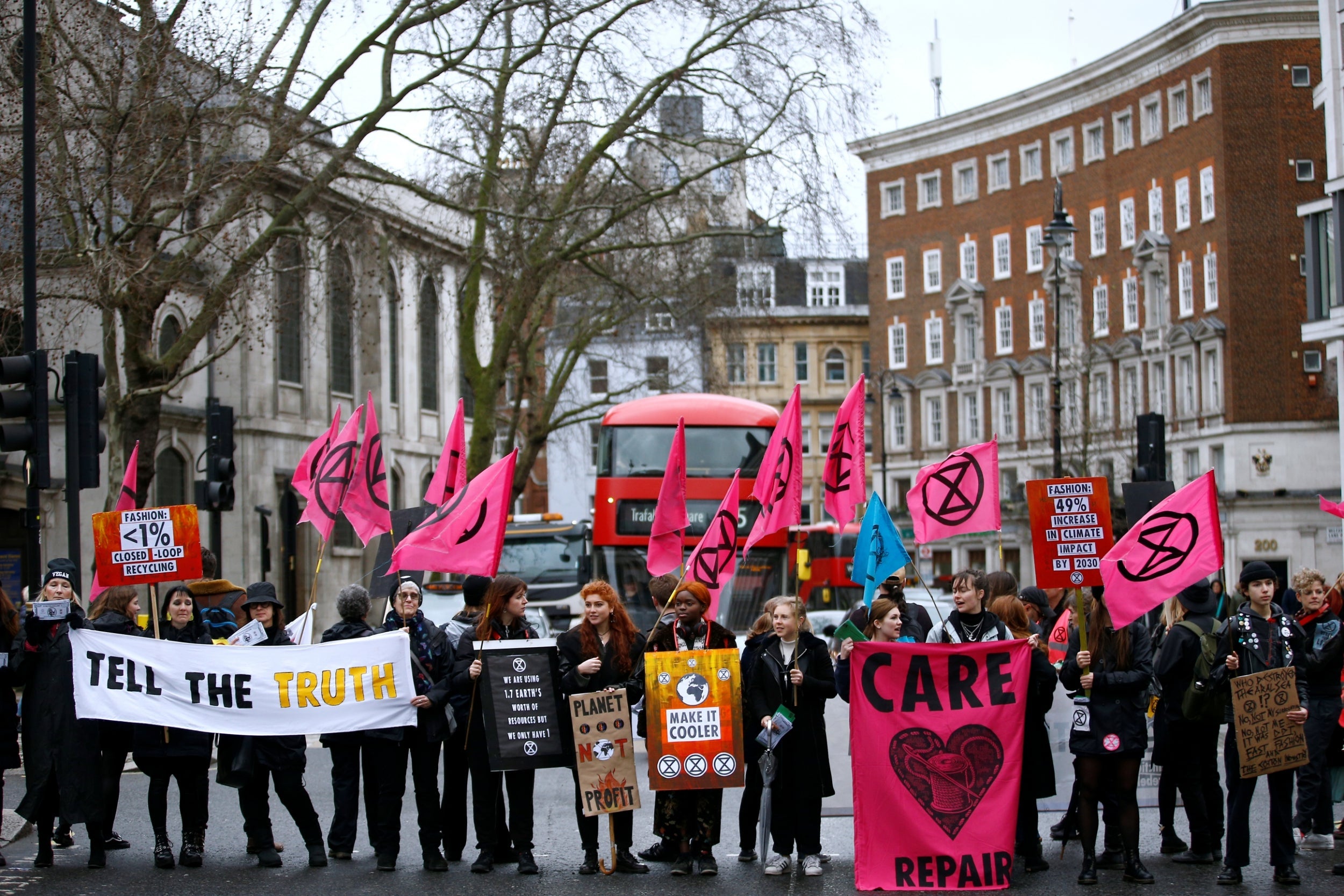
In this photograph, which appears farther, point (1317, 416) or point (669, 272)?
point (1317, 416)

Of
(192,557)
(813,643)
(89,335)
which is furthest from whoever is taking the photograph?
(89,335)

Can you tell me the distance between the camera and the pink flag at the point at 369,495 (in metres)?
12.0

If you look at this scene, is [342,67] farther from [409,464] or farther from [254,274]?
[409,464]

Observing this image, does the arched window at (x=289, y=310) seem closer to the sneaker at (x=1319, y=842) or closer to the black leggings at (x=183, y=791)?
the black leggings at (x=183, y=791)

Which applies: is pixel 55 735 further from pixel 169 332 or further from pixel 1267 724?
pixel 169 332

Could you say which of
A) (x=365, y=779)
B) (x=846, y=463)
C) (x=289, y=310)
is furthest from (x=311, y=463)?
(x=289, y=310)

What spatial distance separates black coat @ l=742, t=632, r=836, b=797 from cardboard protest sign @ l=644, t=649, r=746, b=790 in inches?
6.5

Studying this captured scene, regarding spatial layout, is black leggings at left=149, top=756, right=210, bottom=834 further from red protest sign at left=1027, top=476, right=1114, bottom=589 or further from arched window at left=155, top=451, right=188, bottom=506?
arched window at left=155, top=451, right=188, bottom=506

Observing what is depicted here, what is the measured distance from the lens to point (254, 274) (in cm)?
2336

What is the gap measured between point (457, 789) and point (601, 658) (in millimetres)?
1281

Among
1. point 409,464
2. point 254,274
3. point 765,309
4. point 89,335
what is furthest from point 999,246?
point 254,274

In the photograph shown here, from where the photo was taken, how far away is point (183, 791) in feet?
33.1

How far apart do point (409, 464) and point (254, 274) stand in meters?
25.4

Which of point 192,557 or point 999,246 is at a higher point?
point 999,246
